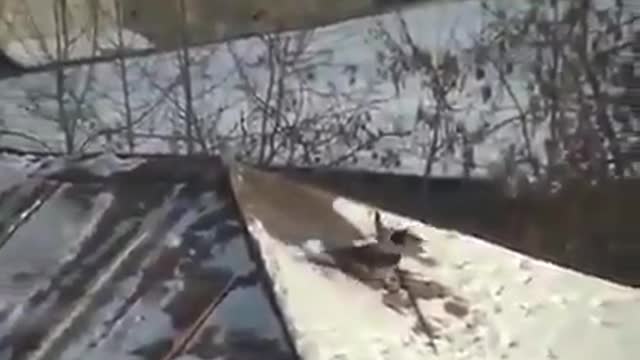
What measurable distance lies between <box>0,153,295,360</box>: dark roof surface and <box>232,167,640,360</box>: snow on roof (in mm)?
20

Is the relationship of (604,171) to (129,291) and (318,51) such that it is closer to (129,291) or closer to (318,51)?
(318,51)

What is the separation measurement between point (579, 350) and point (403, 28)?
489 mm

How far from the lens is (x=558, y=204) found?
137 cm

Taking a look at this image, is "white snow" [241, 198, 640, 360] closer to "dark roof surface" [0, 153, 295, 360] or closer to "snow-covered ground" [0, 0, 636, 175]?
"dark roof surface" [0, 153, 295, 360]

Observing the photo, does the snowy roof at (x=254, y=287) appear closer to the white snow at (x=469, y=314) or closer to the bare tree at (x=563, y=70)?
the white snow at (x=469, y=314)

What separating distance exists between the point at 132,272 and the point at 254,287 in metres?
0.10

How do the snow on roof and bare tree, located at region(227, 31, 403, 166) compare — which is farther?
bare tree, located at region(227, 31, 403, 166)

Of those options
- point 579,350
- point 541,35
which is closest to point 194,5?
point 541,35

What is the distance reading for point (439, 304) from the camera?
Answer: 97 centimetres

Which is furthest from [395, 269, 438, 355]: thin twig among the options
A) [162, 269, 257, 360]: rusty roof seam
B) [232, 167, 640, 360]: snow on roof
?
[162, 269, 257, 360]: rusty roof seam

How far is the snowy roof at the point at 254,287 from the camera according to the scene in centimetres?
91

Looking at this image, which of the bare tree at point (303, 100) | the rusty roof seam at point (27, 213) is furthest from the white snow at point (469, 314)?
the bare tree at point (303, 100)

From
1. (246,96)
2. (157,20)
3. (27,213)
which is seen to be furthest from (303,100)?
(27,213)

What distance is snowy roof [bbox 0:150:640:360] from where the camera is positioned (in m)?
0.91
